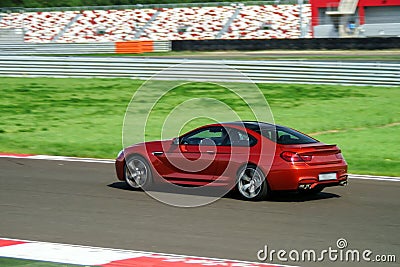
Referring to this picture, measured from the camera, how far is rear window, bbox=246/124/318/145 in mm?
11008

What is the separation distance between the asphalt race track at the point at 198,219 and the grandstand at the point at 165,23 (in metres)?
41.0

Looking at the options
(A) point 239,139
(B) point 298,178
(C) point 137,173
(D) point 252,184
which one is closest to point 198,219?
(D) point 252,184

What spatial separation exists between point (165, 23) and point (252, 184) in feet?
149

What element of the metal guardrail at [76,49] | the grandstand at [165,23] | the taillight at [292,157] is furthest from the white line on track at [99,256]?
the grandstand at [165,23]

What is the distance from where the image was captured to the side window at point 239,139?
11.0 meters

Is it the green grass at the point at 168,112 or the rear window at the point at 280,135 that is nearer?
the rear window at the point at 280,135

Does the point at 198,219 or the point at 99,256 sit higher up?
the point at 99,256

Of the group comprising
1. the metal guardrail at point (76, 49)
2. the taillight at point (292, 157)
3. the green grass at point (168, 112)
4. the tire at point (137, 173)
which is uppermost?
the taillight at point (292, 157)

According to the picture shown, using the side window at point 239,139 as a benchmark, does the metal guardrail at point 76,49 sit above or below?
below

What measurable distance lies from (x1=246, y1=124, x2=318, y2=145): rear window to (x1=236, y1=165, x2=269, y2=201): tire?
0.58 metres

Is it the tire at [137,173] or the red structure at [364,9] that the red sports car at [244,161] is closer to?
the tire at [137,173]

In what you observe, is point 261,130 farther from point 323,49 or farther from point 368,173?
point 323,49

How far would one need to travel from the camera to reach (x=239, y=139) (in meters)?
11.1

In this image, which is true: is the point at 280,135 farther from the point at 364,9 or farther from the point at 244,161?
the point at 364,9
